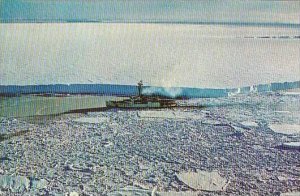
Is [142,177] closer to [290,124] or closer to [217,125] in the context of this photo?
[217,125]

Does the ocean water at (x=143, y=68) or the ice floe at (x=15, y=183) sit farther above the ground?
the ocean water at (x=143, y=68)

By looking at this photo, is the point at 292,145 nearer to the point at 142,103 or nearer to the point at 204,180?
the point at 204,180

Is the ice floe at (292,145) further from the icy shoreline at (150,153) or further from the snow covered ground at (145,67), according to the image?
the snow covered ground at (145,67)

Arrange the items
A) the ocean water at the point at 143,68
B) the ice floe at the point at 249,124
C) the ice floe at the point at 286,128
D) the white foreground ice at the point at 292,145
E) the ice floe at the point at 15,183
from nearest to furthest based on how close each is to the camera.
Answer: the ice floe at the point at 15,183
the white foreground ice at the point at 292,145
the ice floe at the point at 286,128
the ice floe at the point at 249,124
the ocean water at the point at 143,68

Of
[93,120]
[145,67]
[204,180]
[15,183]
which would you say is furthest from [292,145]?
[145,67]

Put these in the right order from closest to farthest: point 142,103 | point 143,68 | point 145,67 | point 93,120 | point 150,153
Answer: point 150,153 → point 93,120 → point 142,103 → point 143,68 → point 145,67

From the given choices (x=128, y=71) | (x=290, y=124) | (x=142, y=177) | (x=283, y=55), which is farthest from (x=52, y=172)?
(x=283, y=55)

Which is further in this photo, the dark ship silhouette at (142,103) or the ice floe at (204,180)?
the dark ship silhouette at (142,103)

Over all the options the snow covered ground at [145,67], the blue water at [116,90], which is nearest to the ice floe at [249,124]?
the blue water at [116,90]

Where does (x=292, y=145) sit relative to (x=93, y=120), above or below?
below
